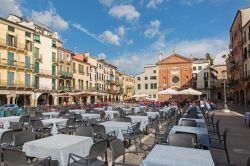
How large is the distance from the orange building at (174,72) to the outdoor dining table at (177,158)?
175ft

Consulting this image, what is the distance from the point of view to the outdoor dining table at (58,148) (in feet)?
16.3

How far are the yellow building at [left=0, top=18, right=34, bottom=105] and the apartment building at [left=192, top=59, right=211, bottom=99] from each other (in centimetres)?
4588

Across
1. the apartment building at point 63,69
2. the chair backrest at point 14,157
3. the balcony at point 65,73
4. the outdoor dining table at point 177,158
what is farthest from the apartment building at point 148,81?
the chair backrest at point 14,157

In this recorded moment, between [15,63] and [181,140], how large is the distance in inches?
1394

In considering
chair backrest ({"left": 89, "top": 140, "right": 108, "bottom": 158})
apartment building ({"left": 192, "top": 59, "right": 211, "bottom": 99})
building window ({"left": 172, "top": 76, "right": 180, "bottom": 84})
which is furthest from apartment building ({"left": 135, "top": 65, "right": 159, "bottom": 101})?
chair backrest ({"left": 89, "top": 140, "right": 108, "bottom": 158})

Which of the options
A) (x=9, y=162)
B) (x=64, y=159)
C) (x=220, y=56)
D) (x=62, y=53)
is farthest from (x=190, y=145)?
(x=220, y=56)

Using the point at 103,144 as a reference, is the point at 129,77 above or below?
above

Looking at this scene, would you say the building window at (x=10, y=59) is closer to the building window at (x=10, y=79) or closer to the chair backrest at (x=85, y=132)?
the building window at (x=10, y=79)

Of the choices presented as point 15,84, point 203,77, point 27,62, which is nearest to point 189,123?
point 15,84

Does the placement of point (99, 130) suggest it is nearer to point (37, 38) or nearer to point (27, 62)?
point (27, 62)

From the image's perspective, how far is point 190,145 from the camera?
5.33 metres

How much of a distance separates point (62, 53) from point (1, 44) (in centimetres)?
1402

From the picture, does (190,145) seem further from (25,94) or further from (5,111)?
(25,94)

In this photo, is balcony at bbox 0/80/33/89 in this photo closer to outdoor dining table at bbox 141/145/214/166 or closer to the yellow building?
the yellow building
